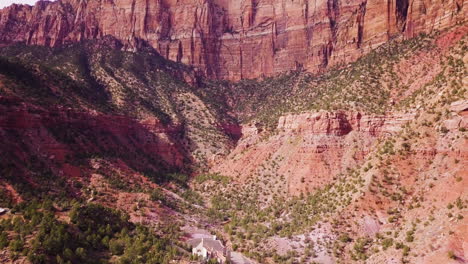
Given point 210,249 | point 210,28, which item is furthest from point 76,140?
point 210,28

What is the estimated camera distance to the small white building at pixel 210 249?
3831 cm

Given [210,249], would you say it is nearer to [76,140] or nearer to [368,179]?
[368,179]

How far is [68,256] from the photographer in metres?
26.6

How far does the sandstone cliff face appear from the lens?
96875 mm

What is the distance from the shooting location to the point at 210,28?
113 meters

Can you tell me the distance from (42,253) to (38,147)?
106ft

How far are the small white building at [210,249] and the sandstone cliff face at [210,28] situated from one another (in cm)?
5820

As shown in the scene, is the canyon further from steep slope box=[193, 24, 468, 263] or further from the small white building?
the small white building

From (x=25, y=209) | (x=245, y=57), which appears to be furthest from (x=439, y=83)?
(x=245, y=57)

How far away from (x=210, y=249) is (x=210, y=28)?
3385 inches

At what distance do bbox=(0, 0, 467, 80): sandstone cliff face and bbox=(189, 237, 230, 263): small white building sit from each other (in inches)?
2291

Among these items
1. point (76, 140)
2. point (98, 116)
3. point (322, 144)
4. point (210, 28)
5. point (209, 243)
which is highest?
point (210, 28)

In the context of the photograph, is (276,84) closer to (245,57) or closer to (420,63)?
(245,57)

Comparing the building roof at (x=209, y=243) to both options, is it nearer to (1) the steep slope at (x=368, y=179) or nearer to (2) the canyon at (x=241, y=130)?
(2) the canyon at (x=241, y=130)
